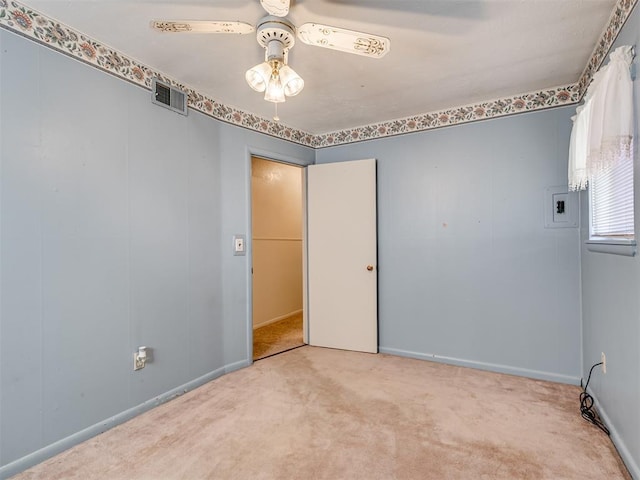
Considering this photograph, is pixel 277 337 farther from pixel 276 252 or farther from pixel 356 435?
pixel 356 435

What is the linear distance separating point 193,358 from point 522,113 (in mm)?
3311

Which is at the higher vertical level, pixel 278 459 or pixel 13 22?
pixel 13 22

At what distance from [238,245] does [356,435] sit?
A: 1776 millimetres

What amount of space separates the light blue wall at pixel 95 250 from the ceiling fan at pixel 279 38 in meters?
0.86

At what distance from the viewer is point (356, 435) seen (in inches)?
77.6

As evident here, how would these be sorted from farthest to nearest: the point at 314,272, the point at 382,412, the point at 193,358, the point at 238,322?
the point at 314,272 < the point at 238,322 < the point at 193,358 < the point at 382,412

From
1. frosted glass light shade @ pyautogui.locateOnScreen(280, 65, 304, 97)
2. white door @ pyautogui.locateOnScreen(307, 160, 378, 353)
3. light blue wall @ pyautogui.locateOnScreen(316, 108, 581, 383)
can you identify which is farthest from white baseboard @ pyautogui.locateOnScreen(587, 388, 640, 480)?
frosted glass light shade @ pyautogui.locateOnScreen(280, 65, 304, 97)

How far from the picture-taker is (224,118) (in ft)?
9.62

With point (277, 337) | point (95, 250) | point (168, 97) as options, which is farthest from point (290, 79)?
point (277, 337)

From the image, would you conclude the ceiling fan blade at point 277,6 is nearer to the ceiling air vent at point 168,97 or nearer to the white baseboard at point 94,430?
the ceiling air vent at point 168,97

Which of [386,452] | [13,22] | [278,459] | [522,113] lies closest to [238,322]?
[278,459]

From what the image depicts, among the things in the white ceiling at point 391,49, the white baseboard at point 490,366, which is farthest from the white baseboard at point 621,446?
the white ceiling at point 391,49

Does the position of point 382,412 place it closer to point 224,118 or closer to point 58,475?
point 58,475

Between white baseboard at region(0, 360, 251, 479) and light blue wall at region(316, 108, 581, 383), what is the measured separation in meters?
1.84
